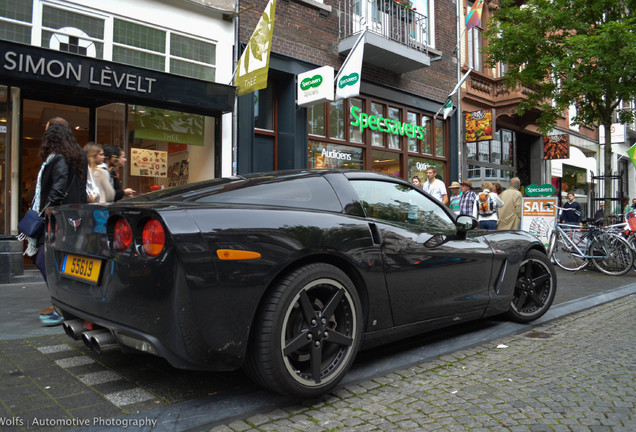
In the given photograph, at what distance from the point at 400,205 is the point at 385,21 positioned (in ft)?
33.9

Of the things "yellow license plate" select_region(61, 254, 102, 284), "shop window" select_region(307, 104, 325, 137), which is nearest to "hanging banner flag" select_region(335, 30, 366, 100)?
"shop window" select_region(307, 104, 325, 137)

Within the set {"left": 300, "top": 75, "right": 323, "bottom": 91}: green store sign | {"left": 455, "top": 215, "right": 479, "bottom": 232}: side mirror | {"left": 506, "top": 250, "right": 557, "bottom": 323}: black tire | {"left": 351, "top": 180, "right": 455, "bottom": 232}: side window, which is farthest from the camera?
{"left": 300, "top": 75, "right": 323, "bottom": 91}: green store sign

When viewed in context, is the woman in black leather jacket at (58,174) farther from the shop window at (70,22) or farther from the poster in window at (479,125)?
the poster in window at (479,125)

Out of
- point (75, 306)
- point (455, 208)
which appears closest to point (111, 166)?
point (75, 306)

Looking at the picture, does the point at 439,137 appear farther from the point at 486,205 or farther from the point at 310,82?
the point at 310,82

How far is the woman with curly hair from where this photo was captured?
4.28 metres

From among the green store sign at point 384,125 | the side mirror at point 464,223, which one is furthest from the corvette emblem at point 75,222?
the green store sign at point 384,125

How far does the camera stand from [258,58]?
877 cm

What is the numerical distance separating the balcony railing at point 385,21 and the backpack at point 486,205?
4820 mm

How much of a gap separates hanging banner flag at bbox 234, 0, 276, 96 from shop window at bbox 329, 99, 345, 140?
307 cm

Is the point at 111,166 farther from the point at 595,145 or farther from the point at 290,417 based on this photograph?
the point at 595,145

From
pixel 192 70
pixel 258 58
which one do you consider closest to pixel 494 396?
pixel 258 58

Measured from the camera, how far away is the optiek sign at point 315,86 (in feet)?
32.6

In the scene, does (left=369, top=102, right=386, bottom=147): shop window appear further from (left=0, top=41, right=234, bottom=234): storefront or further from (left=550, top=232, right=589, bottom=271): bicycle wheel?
(left=550, top=232, right=589, bottom=271): bicycle wheel
